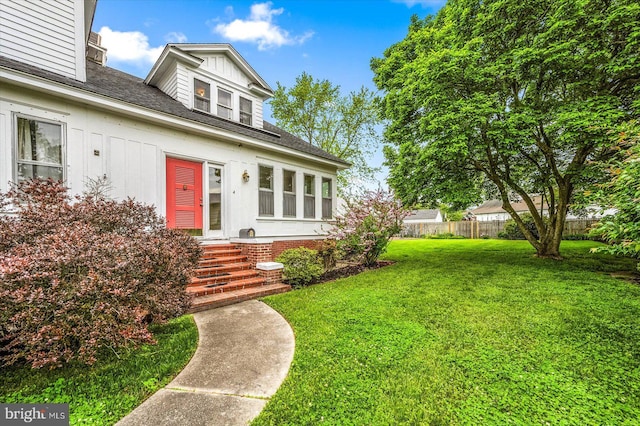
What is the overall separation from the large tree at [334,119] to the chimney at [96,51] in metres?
11.5

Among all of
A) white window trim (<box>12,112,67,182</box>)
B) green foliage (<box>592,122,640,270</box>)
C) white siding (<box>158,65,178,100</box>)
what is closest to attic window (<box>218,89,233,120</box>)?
white siding (<box>158,65,178,100</box>)

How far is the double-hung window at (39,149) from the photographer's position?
4859 mm

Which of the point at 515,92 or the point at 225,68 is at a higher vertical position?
the point at 225,68

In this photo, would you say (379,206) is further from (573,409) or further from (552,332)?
(573,409)

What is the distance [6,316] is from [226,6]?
42.1ft

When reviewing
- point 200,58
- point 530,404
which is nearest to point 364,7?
point 200,58

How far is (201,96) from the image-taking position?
327 inches

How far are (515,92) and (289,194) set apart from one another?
8060mm

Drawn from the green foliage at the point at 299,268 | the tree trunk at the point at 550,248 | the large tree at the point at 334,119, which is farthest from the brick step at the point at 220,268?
the large tree at the point at 334,119

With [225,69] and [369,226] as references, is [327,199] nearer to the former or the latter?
[369,226]

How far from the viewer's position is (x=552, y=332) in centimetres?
360

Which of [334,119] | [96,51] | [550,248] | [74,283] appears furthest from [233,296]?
[334,119]

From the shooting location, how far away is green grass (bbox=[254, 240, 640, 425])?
2188 millimetres

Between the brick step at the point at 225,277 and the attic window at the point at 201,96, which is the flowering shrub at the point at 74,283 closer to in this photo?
the brick step at the point at 225,277
